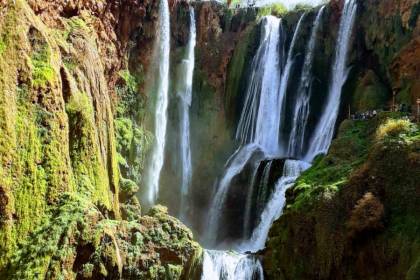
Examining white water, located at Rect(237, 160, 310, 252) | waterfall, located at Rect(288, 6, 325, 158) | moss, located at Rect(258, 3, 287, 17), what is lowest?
white water, located at Rect(237, 160, 310, 252)

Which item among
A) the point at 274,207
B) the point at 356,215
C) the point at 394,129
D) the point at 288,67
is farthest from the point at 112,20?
the point at 356,215

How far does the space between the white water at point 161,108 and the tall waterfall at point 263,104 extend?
12.5 feet

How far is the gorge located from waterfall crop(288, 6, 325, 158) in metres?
0.09

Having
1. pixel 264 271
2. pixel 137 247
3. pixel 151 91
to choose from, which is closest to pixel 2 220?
pixel 137 247

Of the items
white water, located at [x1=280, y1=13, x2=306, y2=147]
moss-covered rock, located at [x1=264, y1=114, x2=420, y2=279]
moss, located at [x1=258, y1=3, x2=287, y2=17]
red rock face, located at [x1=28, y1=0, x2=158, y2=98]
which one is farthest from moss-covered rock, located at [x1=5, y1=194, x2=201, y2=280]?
moss, located at [x1=258, y1=3, x2=287, y2=17]

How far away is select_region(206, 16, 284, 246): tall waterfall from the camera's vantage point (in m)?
33.5

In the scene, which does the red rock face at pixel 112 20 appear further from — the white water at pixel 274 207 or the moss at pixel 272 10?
the white water at pixel 274 207

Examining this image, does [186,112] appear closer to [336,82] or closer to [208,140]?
[208,140]

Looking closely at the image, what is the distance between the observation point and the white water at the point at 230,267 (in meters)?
18.8

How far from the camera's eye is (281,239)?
1842 cm

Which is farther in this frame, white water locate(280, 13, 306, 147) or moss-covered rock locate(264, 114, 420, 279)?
white water locate(280, 13, 306, 147)

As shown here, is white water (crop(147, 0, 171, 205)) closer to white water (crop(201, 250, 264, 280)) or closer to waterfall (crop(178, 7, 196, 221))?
waterfall (crop(178, 7, 196, 221))

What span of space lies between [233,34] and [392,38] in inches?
508

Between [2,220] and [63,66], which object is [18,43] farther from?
[2,220]
